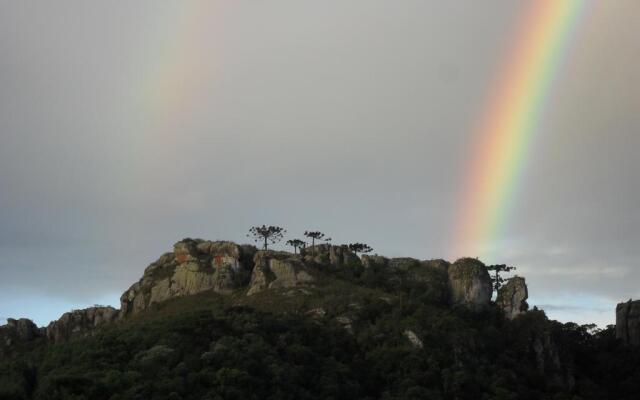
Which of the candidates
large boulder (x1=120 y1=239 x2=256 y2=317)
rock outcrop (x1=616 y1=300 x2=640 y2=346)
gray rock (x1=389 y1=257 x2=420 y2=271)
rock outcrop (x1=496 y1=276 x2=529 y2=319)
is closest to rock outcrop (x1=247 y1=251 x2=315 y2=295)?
large boulder (x1=120 y1=239 x2=256 y2=317)

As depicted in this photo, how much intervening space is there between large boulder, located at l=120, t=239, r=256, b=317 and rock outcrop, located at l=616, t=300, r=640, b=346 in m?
73.6

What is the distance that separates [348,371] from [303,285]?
3102 cm

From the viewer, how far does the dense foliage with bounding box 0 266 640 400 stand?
274ft

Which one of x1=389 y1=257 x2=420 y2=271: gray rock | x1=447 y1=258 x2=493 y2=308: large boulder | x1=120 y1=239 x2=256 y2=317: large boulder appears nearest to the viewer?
x1=120 y1=239 x2=256 y2=317: large boulder

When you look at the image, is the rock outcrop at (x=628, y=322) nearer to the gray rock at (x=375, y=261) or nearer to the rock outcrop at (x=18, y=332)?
the gray rock at (x=375, y=261)

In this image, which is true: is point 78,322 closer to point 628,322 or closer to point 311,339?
point 311,339

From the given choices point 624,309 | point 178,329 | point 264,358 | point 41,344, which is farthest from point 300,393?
point 624,309

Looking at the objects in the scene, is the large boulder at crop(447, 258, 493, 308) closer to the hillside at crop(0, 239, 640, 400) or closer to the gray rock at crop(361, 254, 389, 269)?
the hillside at crop(0, 239, 640, 400)

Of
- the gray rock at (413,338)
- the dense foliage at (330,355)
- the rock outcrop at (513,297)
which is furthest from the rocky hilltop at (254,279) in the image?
the gray rock at (413,338)

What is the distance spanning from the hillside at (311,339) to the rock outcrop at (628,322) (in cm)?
37

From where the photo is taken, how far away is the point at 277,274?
12875 cm

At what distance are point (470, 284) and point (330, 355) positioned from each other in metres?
45.5

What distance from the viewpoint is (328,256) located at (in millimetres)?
143375

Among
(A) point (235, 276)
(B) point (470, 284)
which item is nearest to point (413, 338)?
(B) point (470, 284)
